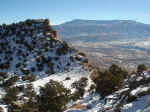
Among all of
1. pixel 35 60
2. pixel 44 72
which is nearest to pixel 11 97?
pixel 44 72

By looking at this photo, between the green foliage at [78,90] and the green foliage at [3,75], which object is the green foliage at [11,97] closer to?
the green foliage at [78,90]

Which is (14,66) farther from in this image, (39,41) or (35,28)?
(35,28)

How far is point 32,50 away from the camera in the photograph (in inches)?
2242

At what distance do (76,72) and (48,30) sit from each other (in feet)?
93.2

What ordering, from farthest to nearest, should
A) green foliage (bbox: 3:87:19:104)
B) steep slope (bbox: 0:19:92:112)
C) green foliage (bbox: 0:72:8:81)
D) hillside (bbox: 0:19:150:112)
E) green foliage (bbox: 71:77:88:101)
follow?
green foliage (bbox: 0:72:8:81), steep slope (bbox: 0:19:92:112), green foliage (bbox: 71:77:88:101), green foliage (bbox: 3:87:19:104), hillside (bbox: 0:19:150:112)

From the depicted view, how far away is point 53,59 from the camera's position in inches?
2055

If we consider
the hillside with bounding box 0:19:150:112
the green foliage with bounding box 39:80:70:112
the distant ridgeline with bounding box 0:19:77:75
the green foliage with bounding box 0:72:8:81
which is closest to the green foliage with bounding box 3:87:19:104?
the hillside with bounding box 0:19:150:112

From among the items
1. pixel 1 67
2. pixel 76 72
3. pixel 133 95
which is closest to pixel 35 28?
pixel 1 67

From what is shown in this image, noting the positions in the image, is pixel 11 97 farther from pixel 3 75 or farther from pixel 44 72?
pixel 44 72

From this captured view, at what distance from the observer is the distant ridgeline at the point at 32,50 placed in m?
49.8

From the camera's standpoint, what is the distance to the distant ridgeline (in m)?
49.8

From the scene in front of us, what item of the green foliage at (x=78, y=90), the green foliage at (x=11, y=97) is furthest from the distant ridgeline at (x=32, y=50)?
the green foliage at (x=11, y=97)

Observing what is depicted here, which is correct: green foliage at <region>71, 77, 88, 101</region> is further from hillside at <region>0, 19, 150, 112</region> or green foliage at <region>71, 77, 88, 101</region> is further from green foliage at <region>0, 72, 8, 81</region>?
green foliage at <region>0, 72, 8, 81</region>

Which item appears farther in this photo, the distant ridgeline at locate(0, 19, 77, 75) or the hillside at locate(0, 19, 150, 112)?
the distant ridgeline at locate(0, 19, 77, 75)
